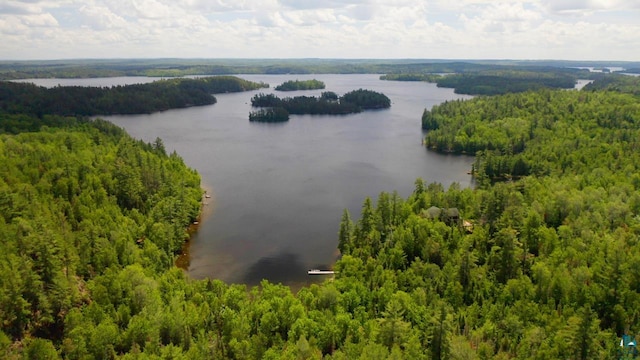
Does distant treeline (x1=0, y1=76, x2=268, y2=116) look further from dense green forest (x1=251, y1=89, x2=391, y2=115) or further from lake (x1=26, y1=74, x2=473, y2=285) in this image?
dense green forest (x1=251, y1=89, x2=391, y2=115)

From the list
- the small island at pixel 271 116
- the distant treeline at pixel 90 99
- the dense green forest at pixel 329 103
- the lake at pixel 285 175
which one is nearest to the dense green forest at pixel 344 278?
the lake at pixel 285 175

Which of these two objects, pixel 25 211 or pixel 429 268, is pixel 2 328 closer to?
pixel 25 211

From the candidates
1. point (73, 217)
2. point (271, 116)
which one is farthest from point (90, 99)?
point (73, 217)

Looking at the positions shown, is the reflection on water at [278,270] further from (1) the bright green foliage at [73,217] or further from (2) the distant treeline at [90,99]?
(2) the distant treeline at [90,99]

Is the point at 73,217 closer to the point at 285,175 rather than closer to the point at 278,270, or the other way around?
the point at 278,270

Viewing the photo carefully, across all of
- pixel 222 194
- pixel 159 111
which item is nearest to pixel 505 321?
pixel 222 194

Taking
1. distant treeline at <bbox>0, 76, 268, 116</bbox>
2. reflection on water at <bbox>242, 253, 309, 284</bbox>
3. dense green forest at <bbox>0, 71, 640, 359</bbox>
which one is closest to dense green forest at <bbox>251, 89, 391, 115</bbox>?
distant treeline at <bbox>0, 76, 268, 116</bbox>
